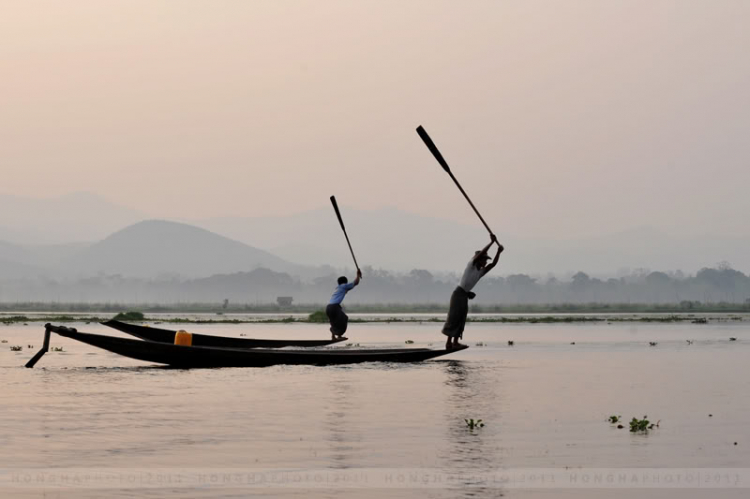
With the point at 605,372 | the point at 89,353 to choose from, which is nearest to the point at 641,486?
the point at 605,372

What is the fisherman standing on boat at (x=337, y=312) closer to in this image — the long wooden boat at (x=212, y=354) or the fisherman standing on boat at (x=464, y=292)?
the long wooden boat at (x=212, y=354)

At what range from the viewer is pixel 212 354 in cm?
3183

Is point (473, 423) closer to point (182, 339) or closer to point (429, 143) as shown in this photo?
point (182, 339)

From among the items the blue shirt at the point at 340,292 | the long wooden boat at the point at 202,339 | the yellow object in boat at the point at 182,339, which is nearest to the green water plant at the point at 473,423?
the yellow object in boat at the point at 182,339

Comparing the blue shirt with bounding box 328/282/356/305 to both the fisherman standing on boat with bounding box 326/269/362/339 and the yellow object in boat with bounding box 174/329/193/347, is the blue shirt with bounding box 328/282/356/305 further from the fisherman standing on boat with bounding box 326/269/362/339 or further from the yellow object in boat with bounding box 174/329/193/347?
the yellow object in boat with bounding box 174/329/193/347

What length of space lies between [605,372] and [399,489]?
21283mm

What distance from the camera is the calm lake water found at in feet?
44.5

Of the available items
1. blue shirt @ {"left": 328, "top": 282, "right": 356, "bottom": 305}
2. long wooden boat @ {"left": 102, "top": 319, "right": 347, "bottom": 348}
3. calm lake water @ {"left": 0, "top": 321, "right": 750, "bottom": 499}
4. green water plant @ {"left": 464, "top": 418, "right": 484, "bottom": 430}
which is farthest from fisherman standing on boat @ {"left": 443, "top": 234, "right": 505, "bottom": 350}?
green water plant @ {"left": 464, "top": 418, "right": 484, "bottom": 430}

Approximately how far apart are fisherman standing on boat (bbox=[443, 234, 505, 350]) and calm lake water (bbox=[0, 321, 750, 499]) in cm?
124

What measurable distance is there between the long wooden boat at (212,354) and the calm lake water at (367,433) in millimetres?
473

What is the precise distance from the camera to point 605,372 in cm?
3344

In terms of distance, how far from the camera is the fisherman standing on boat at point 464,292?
31.8m

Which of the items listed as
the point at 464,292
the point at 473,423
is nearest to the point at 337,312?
the point at 464,292

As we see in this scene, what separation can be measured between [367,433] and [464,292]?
1482 centimetres
